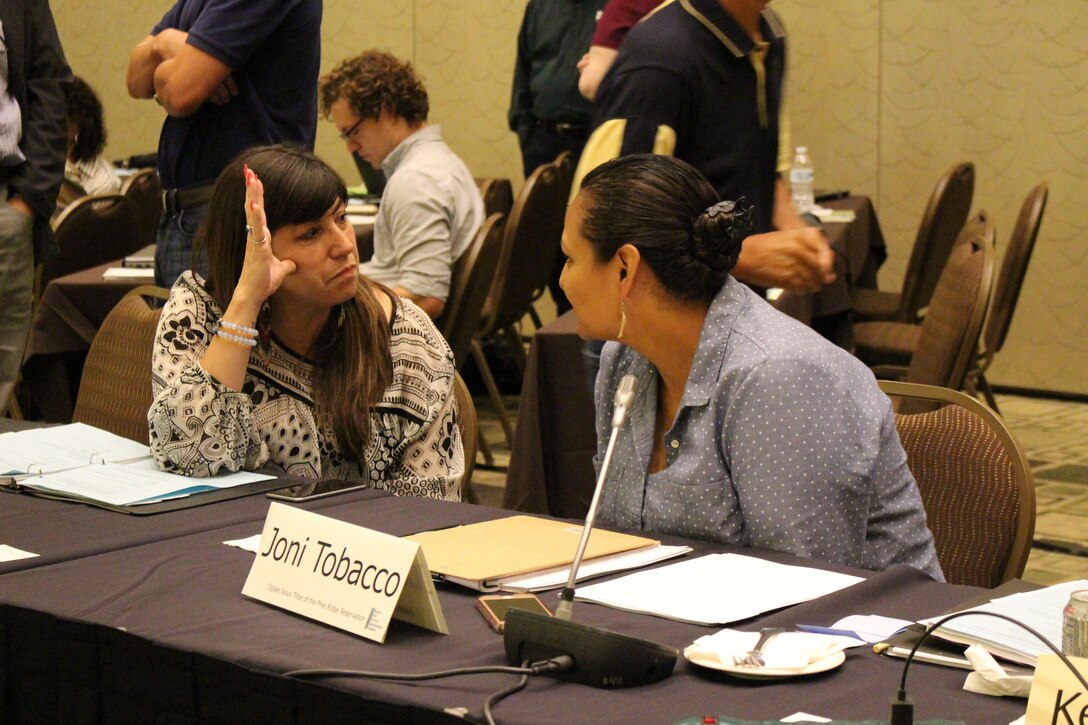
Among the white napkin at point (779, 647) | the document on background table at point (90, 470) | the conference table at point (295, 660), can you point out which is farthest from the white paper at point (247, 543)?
the white napkin at point (779, 647)

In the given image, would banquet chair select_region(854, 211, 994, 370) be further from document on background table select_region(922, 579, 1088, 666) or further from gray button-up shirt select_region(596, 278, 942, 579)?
document on background table select_region(922, 579, 1088, 666)

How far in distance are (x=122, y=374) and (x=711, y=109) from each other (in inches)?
47.3

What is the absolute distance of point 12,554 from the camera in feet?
5.39

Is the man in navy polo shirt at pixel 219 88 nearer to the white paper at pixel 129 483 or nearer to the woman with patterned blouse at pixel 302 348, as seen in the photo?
→ the woman with patterned blouse at pixel 302 348

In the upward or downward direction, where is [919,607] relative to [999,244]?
upward

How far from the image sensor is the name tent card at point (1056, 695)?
1014mm

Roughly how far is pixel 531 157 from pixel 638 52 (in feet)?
11.4

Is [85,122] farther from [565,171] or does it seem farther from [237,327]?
[237,327]

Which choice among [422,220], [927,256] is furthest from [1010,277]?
[422,220]

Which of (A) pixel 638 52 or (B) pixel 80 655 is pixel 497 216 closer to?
(A) pixel 638 52

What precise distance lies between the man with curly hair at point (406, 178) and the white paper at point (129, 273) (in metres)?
0.62

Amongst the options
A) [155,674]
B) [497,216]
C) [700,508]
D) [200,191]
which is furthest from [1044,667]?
[497,216]

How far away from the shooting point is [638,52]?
221cm

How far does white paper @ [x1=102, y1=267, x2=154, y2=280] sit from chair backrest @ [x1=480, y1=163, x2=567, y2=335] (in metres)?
1.12
